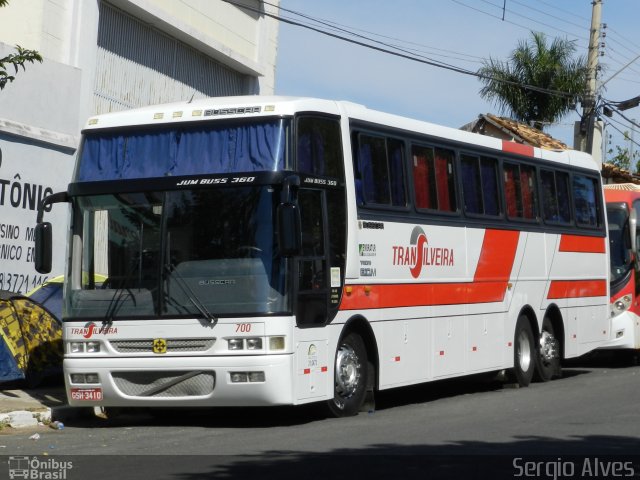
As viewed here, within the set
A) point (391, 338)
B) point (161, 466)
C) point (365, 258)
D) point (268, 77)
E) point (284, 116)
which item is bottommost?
point (161, 466)

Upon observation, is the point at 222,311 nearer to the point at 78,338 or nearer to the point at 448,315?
the point at 78,338

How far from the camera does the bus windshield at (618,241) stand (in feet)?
70.2

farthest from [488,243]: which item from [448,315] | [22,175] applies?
[22,175]

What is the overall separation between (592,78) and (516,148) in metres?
15.1

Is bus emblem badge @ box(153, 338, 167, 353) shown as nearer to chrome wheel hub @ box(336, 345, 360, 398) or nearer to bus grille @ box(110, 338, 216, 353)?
bus grille @ box(110, 338, 216, 353)

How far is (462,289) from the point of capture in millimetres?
15672

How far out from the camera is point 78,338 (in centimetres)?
1252

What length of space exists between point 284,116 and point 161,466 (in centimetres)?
427

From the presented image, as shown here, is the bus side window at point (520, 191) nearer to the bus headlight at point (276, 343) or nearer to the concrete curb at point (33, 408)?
the bus headlight at point (276, 343)

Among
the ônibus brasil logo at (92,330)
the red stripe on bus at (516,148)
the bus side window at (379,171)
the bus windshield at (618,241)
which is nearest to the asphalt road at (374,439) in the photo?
the ônibus brasil logo at (92,330)

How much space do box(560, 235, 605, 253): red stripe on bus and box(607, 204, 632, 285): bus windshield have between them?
1355mm

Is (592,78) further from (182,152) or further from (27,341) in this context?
(182,152)

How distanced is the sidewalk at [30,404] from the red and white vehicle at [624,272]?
10156 mm

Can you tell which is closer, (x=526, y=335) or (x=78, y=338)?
(x=78, y=338)
